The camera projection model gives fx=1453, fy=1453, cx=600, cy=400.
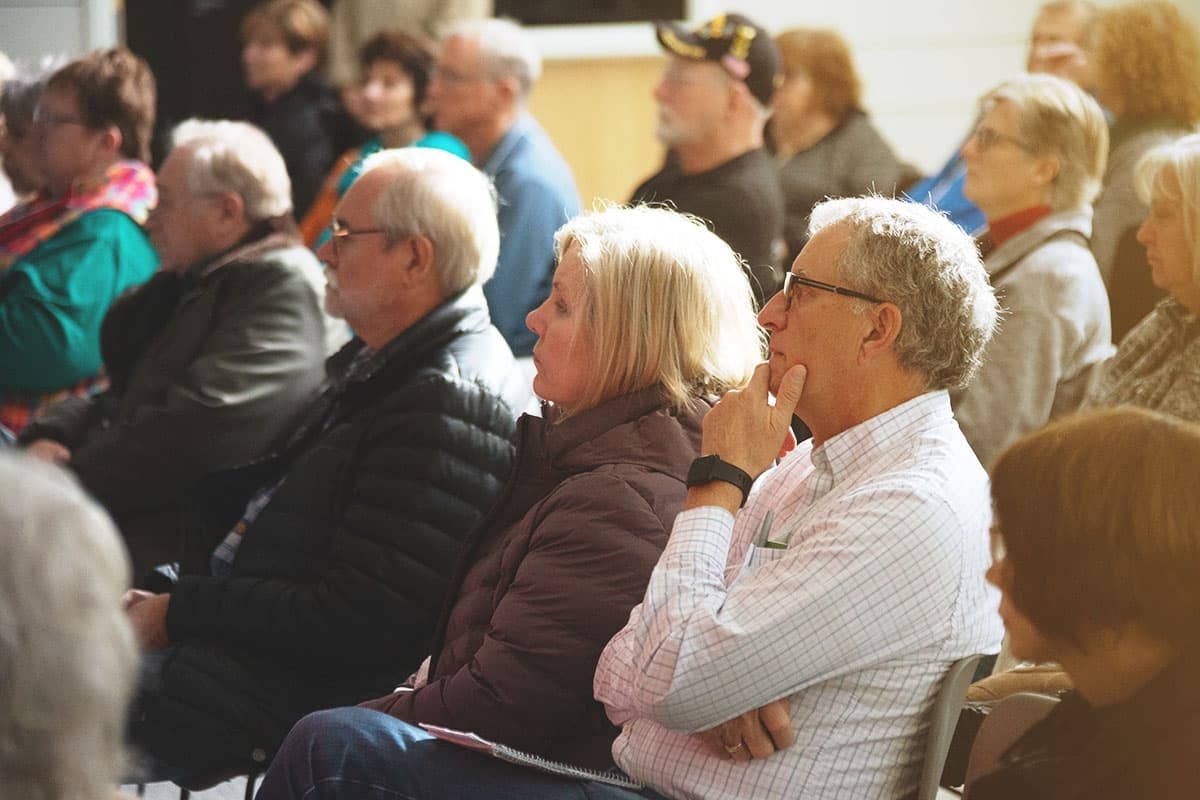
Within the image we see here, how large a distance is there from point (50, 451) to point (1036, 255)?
7.65 ft

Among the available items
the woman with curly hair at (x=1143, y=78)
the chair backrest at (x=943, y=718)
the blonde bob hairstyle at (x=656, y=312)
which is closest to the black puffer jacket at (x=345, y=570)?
the blonde bob hairstyle at (x=656, y=312)

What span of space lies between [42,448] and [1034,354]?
90.5 inches

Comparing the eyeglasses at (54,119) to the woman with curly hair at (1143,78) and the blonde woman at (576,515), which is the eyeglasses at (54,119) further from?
the woman with curly hair at (1143,78)

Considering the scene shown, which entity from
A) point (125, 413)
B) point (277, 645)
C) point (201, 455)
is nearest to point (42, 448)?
point (125, 413)

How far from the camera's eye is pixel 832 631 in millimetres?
1651

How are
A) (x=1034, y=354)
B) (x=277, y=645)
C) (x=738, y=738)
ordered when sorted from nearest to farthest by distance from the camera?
(x=738, y=738)
(x=277, y=645)
(x=1034, y=354)

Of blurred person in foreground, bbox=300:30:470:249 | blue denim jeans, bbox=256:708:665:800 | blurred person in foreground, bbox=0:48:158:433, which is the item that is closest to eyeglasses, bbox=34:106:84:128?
blurred person in foreground, bbox=0:48:158:433

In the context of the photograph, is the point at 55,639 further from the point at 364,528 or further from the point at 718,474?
the point at 364,528

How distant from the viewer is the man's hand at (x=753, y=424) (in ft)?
6.02

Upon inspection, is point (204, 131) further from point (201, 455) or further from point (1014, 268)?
point (1014, 268)

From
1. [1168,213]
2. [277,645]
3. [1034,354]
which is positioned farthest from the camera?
[1034,354]

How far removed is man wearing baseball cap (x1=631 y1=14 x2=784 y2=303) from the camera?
151 inches

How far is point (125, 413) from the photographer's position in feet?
11.0

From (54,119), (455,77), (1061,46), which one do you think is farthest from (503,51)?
(1061,46)
